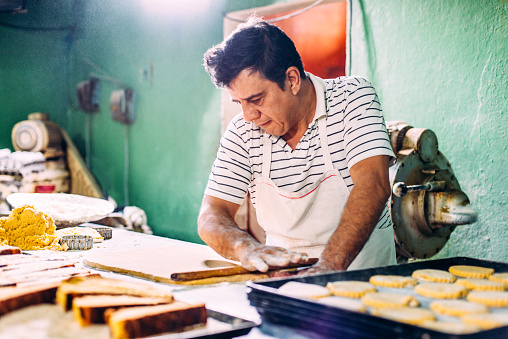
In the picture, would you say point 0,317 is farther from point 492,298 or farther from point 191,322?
point 492,298

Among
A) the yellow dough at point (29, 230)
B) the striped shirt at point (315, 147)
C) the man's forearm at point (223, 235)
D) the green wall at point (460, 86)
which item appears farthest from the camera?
the green wall at point (460, 86)

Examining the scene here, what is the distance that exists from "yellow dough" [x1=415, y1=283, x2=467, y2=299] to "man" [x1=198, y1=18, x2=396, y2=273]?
398mm

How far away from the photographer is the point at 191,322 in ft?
3.92

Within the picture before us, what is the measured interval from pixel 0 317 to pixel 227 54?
127 centimetres

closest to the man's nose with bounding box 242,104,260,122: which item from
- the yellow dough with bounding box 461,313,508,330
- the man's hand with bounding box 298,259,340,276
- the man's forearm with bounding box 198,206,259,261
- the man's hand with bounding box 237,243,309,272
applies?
the man's forearm with bounding box 198,206,259,261

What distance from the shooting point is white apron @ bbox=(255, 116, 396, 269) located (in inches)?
87.6

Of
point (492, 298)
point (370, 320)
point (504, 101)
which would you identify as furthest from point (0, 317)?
point (504, 101)

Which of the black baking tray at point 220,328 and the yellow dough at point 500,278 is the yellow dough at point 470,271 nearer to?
the yellow dough at point 500,278

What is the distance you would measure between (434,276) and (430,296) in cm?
17

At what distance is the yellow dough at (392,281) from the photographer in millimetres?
1415

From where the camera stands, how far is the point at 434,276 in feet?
4.90

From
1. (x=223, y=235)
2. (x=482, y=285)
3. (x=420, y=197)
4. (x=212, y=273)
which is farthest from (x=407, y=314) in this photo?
(x=420, y=197)

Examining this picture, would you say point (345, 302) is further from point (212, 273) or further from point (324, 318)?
point (212, 273)

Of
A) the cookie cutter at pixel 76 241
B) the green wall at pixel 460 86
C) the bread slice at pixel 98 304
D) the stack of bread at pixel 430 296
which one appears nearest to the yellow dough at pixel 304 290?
the stack of bread at pixel 430 296
